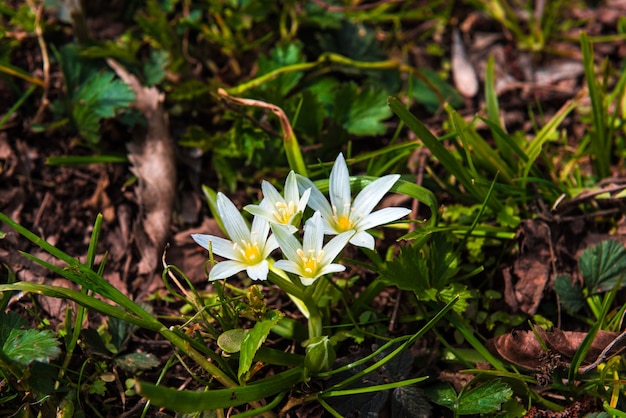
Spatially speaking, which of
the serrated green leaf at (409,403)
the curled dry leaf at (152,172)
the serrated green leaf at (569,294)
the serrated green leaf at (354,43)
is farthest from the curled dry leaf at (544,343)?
the serrated green leaf at (354,43)

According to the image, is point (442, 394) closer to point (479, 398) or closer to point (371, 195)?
point (479, 398)

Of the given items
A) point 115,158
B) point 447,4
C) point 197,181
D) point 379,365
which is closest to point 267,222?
point 379,365

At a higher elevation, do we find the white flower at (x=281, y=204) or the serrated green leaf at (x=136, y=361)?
the white flower at (x=281, y=204)

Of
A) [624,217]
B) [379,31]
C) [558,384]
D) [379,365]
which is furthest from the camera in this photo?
[379,31]

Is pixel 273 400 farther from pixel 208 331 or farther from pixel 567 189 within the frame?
pixel 567 189

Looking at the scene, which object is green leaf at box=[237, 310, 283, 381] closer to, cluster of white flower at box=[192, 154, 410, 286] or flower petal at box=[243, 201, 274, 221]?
cluster of white flower at box=[192, 154, 410, 286]

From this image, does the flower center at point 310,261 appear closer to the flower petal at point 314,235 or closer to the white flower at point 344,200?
the flower petal at point 314,235
